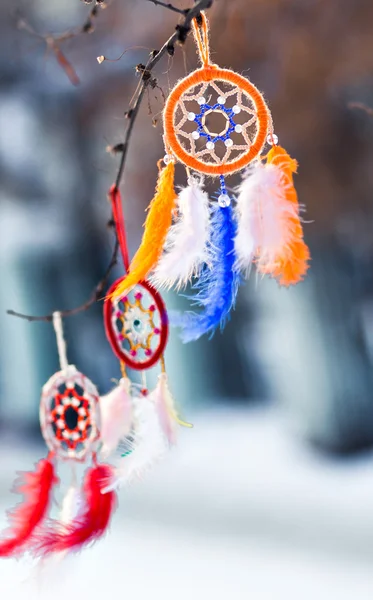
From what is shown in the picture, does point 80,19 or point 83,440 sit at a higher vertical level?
point 80,19

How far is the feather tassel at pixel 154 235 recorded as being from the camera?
669 millimetres

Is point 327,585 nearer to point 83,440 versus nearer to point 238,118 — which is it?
point 83,440

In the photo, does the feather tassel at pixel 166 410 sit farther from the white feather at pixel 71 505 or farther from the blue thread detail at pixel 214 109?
the blue thread detail at pixel 214 109

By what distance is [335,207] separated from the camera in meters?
1.43

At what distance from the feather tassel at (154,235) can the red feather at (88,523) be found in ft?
0.76

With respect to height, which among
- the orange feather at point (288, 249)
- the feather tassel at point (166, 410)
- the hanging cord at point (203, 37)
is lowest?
the feather tassel at point (166, 410)

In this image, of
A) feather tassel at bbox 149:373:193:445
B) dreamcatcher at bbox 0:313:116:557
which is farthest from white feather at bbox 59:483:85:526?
feather tassel at bbox 149:373:193:445

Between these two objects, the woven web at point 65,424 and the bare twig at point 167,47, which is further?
the woven web at point 65,424

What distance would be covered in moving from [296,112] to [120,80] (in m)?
0.42

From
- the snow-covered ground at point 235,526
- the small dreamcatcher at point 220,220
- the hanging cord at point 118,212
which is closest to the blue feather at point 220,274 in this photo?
the small dreamcatcher at point 220,220

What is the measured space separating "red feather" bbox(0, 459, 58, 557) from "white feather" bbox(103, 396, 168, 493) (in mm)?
86

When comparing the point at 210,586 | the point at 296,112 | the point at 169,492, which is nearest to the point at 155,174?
the point at 296,112

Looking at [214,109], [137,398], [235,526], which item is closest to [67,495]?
[137,398]

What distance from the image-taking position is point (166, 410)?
0.77m
